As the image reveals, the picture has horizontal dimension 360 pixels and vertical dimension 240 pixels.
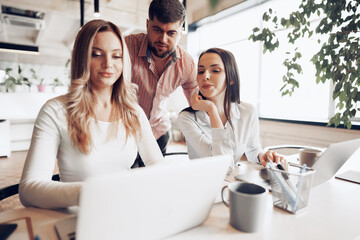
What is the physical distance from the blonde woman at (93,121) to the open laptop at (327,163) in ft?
1.57

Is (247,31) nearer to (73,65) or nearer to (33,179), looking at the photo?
(73,65)

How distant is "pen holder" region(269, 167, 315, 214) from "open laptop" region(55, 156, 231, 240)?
245 mm

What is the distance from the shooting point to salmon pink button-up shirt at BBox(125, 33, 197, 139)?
5.95 ft

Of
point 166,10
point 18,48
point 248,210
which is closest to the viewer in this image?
point 248,210

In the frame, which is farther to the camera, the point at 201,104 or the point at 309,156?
the point at 201,104

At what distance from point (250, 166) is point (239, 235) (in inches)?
26.8

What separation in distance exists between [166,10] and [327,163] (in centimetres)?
124

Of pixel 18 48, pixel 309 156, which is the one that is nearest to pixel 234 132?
pixel 309 156

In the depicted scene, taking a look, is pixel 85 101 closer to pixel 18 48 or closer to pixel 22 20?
pixel 22 20

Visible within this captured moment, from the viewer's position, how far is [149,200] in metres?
0.47

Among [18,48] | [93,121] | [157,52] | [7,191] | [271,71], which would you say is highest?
[18,48]

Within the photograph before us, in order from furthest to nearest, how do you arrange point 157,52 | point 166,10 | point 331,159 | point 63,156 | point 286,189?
point 157,52 → point 166,10 → point 63,156 → point 331,159 → point 286,189

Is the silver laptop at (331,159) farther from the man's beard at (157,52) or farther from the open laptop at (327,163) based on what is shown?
the man's beard at (157,52)

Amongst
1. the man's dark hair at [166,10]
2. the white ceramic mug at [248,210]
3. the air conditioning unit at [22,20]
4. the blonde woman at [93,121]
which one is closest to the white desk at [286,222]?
the white ceramic mug at [248,210]
